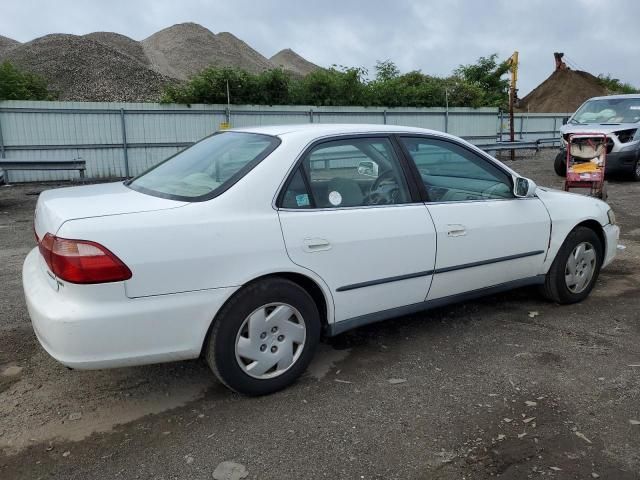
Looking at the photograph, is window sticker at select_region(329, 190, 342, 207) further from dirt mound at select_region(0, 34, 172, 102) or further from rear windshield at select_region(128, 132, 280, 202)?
dirt mound at select_region(0, 34, 172, 102)

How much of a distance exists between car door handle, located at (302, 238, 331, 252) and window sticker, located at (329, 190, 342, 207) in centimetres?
27

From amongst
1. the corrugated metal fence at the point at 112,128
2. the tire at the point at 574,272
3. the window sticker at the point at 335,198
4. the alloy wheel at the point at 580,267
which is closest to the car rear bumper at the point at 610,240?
the tire at the point at 574,272

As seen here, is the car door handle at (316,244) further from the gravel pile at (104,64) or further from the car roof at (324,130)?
the gravel pile at (104,64)

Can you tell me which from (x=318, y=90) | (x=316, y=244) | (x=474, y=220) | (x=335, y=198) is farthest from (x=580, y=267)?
(x=318, y=90)

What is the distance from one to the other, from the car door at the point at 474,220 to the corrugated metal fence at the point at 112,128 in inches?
444

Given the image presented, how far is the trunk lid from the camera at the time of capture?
2850mm

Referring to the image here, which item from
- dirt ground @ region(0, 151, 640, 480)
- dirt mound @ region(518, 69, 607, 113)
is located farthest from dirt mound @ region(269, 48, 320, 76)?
dirt ground @ region(0, 151, 640, 480)

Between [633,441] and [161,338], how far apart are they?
95.2 inches

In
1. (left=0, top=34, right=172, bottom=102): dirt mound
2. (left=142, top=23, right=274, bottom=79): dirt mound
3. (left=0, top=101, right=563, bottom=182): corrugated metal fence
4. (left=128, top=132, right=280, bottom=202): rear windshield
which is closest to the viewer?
(left=128, top=132, right=280, bottom=202): rear windshield

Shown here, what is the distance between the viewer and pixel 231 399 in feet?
10.6

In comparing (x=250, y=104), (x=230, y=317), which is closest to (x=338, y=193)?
(x=230, y=317)

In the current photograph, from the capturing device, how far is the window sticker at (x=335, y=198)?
3.40 metres

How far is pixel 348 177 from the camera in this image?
356 cm

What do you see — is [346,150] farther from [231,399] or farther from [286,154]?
[231,399]
